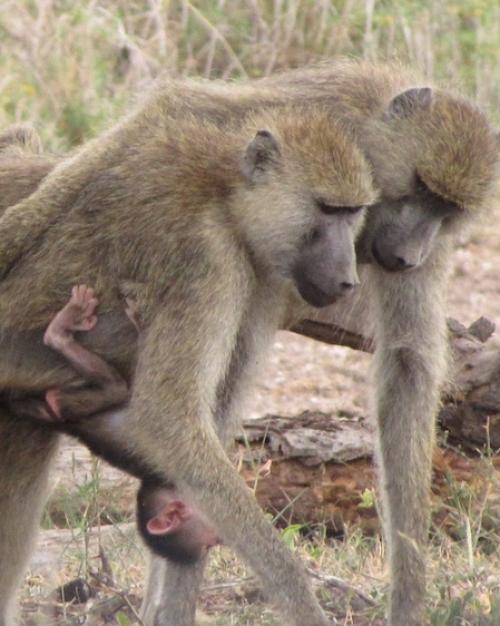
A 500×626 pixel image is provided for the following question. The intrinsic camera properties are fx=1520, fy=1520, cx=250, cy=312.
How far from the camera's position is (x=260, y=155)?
15.7 feet

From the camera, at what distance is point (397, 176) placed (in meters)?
5.04

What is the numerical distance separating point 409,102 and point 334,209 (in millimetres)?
564

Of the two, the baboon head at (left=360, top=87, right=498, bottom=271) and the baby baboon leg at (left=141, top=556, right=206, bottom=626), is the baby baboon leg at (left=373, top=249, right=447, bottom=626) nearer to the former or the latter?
the baboon head at (left=360, top=87, right=498, bottom=271)

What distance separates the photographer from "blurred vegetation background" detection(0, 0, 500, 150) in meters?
9.48

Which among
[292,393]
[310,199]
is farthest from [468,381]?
[292,393]

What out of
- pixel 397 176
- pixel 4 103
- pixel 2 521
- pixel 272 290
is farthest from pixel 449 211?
pixel 4 103

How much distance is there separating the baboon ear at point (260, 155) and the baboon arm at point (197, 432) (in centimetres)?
43

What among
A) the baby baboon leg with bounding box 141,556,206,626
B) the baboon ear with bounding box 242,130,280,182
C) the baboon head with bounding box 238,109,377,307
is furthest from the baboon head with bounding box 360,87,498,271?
the baby baboon leg with bounding box 141,556,206,626

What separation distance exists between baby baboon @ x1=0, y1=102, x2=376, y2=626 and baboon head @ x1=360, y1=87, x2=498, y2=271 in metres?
0.21

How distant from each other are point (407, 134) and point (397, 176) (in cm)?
15

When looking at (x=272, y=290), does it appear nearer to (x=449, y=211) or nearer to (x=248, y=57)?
(x=449, y=211)

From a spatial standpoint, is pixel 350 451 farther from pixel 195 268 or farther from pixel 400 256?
pixel 195 268

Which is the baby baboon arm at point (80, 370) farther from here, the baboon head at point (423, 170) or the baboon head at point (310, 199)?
the baboon head at point (423, 170)

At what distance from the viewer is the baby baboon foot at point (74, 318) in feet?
16.0
